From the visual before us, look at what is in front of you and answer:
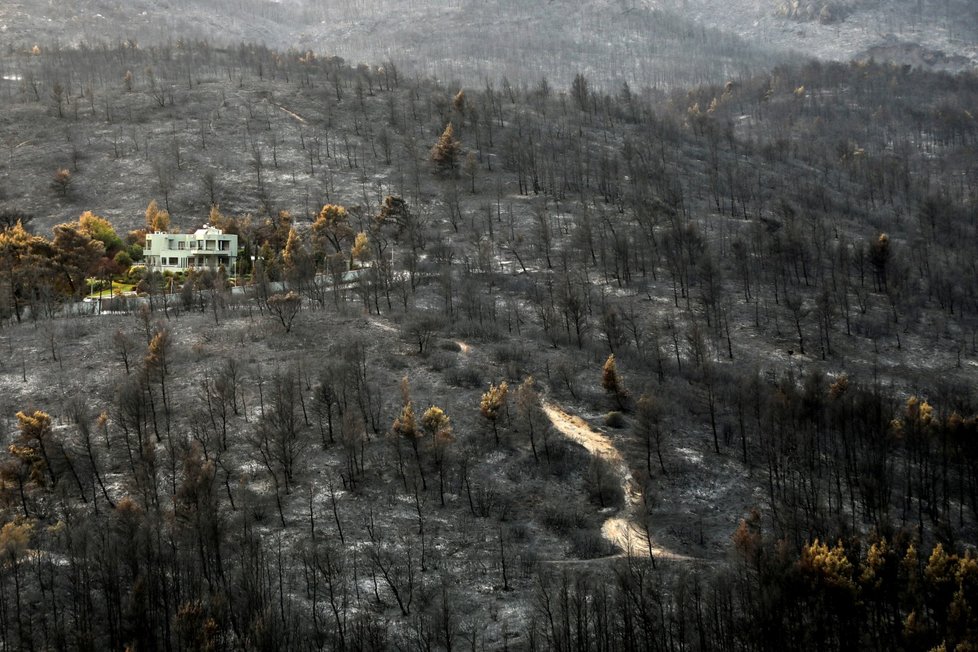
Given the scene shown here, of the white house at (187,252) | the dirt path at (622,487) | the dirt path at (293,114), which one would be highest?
the dirt path at (293,114)

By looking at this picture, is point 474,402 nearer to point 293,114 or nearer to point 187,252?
point 187,252

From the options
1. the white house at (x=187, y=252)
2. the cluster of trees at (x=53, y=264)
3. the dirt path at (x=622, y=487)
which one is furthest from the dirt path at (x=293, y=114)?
the dirt path at (x=622, y=487)

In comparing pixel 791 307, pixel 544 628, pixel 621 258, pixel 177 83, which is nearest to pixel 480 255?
pixel 621 258

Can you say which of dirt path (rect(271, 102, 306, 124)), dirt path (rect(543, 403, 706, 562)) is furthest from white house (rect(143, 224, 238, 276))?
dirt path (rect(271, 102, 306, 124))

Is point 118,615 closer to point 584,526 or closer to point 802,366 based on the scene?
point 584,526

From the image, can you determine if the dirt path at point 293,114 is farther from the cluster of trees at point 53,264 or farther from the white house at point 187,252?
the cluster of trees at point 53,264

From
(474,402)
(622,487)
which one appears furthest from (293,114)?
(622,487)
